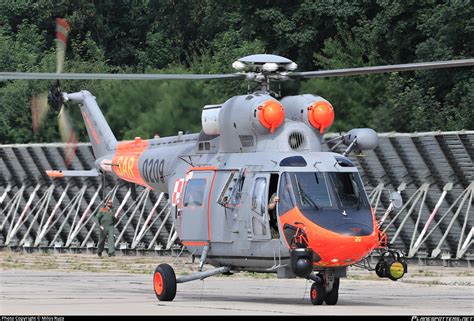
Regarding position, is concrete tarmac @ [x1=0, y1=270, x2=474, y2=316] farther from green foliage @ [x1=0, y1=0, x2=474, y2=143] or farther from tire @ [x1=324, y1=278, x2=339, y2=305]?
green foliage @ [x1=0, y1=0, x2=474, y2=143]

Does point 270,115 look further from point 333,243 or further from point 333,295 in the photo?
point 333,295

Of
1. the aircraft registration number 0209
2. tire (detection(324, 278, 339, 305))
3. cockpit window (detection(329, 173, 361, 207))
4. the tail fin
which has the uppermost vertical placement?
the tail fin

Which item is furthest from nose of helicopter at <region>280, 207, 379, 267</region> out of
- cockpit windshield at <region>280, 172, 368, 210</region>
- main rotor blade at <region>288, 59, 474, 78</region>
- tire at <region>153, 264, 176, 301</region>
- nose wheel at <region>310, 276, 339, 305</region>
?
tire at <region>153, 264, 176, 301</region>

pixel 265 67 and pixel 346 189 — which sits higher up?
pixel 265 67

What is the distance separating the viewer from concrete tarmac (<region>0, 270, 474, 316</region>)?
838 inches

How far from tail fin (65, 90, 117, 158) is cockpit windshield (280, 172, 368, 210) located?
346 inches

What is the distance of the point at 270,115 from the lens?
76.2 ft

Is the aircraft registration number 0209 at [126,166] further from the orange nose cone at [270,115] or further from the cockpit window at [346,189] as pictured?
the cockpit window at [346,189]

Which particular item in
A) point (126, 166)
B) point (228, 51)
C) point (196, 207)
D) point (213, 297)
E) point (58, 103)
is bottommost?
point (213, 297)

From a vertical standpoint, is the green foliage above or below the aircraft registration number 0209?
above

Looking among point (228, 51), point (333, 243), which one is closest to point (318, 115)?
point (333, 243)

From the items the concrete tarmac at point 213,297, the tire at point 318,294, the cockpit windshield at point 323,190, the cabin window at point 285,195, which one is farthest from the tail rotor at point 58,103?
the tire at point 318,294

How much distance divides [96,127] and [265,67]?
9.14 m

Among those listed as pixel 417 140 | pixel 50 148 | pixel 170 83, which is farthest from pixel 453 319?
pixel 50 148
